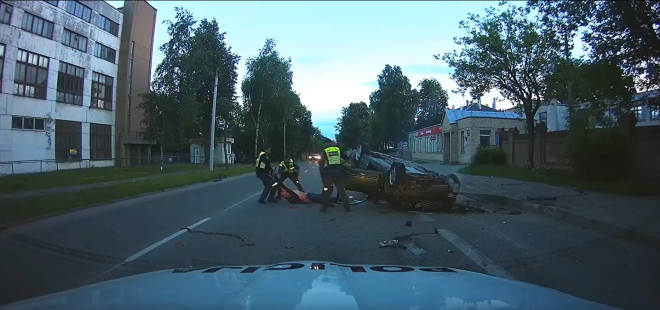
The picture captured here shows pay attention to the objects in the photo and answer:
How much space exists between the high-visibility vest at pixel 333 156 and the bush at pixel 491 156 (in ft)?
68.9

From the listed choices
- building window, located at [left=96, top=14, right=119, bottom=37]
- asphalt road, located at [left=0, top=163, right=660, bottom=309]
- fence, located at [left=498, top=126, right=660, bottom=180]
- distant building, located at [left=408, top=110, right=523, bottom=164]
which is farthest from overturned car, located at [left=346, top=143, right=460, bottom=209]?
building window, located at [left=96, top=14, right=119, bottom=37]

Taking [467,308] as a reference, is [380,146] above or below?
above

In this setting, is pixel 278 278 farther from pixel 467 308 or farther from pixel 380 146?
pixel 380 146

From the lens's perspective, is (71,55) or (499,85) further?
(71,55)

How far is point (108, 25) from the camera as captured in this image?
39906mm

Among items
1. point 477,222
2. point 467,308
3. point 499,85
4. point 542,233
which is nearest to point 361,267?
point 467,308

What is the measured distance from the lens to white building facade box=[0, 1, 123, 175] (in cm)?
2939

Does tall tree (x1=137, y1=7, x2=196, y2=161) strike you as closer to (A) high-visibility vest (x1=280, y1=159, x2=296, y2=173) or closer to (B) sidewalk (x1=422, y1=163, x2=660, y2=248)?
(A) high-visibility vest (x1=280, y1=159, x2=296, y2=173)

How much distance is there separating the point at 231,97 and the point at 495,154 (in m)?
28.4

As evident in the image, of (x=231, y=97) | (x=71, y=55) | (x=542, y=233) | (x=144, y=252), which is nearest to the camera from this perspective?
(x=144, y=252)

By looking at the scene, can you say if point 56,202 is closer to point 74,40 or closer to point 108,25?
point 74,40

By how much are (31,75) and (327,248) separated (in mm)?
32529

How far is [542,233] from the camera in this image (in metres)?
8.56

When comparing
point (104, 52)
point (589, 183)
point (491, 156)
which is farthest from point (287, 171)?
point (104, 52)
